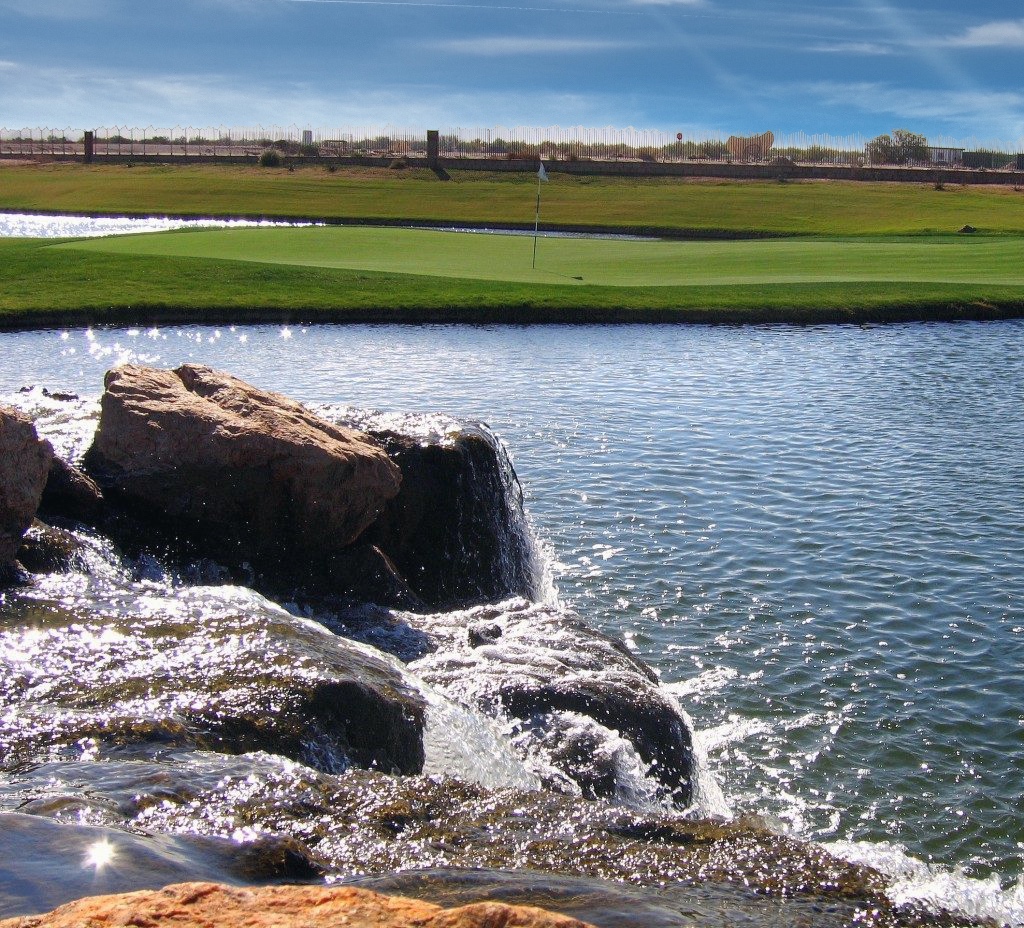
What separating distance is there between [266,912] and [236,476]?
554cm

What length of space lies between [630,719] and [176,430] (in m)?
3.60

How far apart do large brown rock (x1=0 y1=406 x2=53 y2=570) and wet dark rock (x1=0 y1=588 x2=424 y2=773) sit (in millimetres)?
426

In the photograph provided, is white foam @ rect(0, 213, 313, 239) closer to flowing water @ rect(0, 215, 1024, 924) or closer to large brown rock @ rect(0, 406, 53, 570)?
flowing water @ rect(0, 215, 1024, 924)

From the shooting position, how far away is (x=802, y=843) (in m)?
4.58

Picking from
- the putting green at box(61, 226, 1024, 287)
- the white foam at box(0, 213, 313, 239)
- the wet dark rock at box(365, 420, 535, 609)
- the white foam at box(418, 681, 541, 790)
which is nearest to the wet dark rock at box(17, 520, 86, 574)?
the white foam at box(418, 681, 541, 790)

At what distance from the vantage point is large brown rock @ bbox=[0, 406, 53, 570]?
6.40 meters

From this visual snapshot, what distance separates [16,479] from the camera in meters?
6.46

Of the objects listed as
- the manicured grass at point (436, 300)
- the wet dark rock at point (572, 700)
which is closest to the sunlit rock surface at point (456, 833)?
the wet dark rock at point (572, 700)

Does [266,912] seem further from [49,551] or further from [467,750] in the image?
[49,551]

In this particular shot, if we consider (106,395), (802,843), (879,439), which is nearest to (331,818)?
(802,843)

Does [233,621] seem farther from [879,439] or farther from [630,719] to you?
[879,439]

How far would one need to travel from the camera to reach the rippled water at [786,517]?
6852 millimetres

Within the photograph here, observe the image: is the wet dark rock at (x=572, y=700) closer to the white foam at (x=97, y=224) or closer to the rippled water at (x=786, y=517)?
the rippled water at (x=786, y=517)

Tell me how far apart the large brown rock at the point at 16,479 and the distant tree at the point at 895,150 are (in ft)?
320
